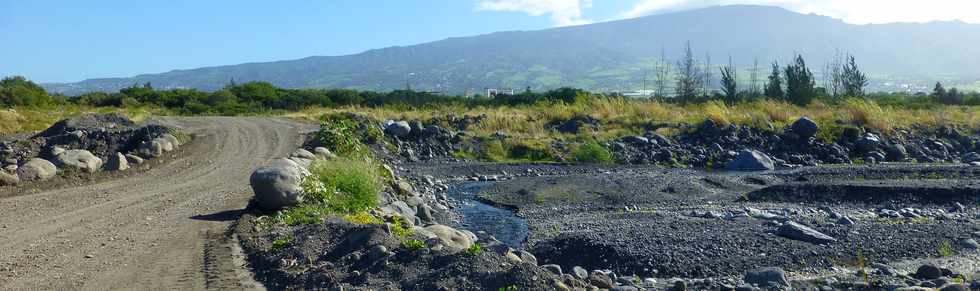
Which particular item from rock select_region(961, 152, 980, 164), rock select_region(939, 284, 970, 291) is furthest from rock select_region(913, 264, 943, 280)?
rock select_region(961, 152, 980, 164)

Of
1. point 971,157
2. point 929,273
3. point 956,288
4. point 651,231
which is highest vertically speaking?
point 956,288

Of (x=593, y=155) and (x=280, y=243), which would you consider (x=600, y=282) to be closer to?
(x=280, y=243)

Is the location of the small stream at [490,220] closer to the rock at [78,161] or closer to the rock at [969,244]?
the rock at [969,244]

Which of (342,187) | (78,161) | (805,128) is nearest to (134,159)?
(78,161)

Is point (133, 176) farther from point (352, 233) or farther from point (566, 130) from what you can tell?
point (566, 130)

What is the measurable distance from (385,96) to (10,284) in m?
53.0

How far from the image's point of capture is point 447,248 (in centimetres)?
845

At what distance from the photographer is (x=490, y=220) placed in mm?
15828

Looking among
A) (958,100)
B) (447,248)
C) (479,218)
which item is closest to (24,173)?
(479,218)

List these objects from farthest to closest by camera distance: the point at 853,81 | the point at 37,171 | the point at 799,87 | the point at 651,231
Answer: the point at 853,81
the point at 799,87
the point at 37,171
the point at 651,231

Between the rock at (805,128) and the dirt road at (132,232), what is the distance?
1905 centimetres

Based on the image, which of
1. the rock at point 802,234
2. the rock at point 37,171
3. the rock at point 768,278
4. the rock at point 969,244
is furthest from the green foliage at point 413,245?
the rock at point 37,171

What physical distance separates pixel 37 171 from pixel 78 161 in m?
1.36

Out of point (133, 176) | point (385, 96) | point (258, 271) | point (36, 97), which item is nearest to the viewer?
point (258, 271)
